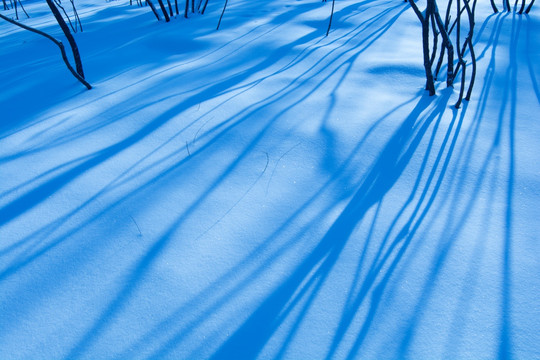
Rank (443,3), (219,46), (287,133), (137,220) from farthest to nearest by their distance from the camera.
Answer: (443,3) < (219,46) < (287,133) < (137,220)

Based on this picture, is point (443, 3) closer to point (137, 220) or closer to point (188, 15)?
point (188, 15)

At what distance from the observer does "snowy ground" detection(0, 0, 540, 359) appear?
704mm

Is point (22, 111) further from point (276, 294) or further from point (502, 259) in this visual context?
point (502, 259)

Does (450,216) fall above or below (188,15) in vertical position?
below

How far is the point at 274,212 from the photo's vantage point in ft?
3.16

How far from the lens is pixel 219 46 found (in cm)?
204

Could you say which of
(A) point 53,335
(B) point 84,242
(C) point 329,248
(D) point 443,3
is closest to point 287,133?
(C) point 329,248

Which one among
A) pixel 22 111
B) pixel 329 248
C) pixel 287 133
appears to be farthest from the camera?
pixel 22 111

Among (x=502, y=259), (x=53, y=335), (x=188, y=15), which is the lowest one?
(x=53, y=335)

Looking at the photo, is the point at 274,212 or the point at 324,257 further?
the point at 274,212

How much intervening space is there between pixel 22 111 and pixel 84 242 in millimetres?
1014

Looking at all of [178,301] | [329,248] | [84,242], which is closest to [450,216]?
[329,248]

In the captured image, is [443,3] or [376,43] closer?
[376,43]

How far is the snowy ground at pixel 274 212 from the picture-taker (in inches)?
27.7
